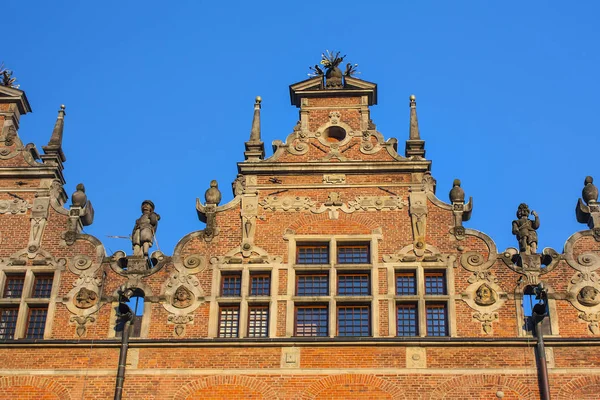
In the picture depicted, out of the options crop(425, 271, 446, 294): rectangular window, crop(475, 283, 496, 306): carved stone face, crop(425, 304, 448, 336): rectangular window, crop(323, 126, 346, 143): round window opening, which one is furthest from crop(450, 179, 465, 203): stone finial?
crop(323, 126, 346, 143): round window opening

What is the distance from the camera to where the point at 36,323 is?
20953mm

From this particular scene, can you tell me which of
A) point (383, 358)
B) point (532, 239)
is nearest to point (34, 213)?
point (383, 358)

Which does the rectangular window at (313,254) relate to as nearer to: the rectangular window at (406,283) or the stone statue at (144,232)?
the rectangular window at (406,283)

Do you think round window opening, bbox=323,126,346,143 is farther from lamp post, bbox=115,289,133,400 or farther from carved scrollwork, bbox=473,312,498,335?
lamp post, bbox=115,289,133,400

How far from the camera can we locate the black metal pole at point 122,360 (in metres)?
19.5

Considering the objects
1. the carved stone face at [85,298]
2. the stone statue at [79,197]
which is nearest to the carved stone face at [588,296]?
the carved stone face at [85,298]

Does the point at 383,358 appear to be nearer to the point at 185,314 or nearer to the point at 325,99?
the point at 185,314

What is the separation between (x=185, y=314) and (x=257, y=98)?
18.8 ft

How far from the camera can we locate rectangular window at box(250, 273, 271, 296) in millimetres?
21047

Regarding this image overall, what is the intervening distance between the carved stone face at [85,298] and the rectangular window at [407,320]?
19.4 feet

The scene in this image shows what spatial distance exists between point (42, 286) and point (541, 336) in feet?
32.1

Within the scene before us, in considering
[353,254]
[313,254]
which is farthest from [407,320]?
[313,254]

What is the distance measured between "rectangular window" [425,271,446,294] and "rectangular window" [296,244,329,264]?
2.03 meters

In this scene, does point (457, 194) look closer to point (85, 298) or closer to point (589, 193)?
point (589, 193)
